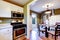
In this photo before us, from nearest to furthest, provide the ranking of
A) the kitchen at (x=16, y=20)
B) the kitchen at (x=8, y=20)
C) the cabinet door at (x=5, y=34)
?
the cabinet door at (x=5, y=34) → the kitchen at (x=8, y=20) → the kitchen at (x=16, y=20)

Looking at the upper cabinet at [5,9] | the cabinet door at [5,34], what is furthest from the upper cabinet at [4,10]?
the cabinet door at [5,34]

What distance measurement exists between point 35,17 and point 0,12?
1045cm

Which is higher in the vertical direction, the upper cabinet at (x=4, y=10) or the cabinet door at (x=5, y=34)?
the upper cabinet at (x=4, y=10)

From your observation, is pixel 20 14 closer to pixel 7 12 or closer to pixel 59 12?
pixel 7 12

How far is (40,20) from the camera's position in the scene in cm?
1427

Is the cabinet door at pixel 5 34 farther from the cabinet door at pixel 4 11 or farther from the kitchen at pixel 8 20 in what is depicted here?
the cabinet door at pixel 4 11

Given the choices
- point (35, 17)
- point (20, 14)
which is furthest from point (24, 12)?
point (35, 17)

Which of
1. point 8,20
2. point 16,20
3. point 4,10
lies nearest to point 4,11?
point 4,10

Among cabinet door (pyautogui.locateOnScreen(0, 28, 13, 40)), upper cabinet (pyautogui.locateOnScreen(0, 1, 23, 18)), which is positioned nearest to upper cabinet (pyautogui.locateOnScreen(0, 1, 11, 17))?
upper cabinet (pyautogui.locateOnScreen(0, 1, 23, 18))

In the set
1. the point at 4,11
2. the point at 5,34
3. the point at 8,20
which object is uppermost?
the point at 4,11

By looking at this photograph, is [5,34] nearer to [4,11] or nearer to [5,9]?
[4,11]

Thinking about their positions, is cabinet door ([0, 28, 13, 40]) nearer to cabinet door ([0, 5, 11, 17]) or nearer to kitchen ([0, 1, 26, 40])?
kitchen ([0, 1, 26, 40])

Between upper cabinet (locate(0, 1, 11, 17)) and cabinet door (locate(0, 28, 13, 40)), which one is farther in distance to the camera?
upper cabinet (locate(0, 1, 11, 17))

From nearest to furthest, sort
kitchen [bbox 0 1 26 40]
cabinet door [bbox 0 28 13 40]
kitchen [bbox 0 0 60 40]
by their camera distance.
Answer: cabinet door [bbox 0 28 13 40] → kitchen [bbox 0 1 26 40] → kitchen [bbox 0 0 60 40]
